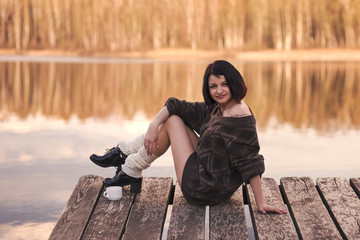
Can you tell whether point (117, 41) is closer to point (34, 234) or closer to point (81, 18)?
point (81, 18)

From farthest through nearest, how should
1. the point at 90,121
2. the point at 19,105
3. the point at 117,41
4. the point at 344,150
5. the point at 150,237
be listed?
the point at 117,41
the point at 19,105
the point at 90,121
the point at 344,150
the point at 150,237

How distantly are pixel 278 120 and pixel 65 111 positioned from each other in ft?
12.0

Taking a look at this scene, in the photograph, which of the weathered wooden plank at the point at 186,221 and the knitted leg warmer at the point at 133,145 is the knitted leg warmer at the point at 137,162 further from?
the weathered wooden plank at the point at 186,221

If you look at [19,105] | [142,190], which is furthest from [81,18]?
[142,190]

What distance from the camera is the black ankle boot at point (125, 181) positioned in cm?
411

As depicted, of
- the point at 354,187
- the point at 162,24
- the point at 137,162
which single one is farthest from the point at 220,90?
the point at 162,24

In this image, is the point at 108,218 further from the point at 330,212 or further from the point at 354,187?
the point at 354,187

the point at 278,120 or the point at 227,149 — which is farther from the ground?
the point at 227,149

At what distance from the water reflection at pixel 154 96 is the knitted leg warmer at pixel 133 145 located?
205 inches

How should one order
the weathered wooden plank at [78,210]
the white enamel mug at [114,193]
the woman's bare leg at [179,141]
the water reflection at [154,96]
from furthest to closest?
the water reflection at [154,96]
the white enamel mug at [114,193]
the woman's bare leg at [179,141]
the weathered wooden plank at [78,210]

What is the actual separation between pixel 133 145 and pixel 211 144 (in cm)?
77

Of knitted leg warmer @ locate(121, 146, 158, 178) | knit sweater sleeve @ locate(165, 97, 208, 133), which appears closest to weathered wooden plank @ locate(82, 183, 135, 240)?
knitted leg warmer @ locate(121, 146, 158, 178)

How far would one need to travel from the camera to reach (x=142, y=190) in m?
4.25

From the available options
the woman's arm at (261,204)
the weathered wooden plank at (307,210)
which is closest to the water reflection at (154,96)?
the weathered wooden plank at (307,210)
